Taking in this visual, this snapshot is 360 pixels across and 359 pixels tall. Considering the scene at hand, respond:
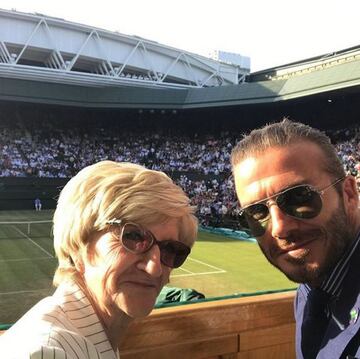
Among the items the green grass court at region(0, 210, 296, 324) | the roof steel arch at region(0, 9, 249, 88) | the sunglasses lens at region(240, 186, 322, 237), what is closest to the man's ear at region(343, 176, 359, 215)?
the sunglasses lens at region(240, 186, 322, 237)

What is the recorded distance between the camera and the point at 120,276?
1709mm

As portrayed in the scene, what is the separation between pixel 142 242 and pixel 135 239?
3 centimetres

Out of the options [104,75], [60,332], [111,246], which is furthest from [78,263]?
[104,75]

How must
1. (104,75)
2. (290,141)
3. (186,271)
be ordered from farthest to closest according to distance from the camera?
(104,75) < (186,271) < (290,141)

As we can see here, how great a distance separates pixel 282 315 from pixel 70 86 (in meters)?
34.7

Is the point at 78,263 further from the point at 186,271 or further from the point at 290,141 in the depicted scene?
the point at 186,271

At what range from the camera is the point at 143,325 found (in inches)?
86.8

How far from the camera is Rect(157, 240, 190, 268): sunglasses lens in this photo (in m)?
1.80

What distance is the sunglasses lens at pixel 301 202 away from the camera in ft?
6.02

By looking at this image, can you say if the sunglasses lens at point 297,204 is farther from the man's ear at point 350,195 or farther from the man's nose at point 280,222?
the man's ear at point 350,195

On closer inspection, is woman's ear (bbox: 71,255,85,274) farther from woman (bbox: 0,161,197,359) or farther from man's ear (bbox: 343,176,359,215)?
man's ear (bbox: 343,176,359,215)

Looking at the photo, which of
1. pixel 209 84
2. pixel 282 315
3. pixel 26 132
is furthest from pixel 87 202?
pixel 209 84

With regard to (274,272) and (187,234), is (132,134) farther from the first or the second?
(187,234)

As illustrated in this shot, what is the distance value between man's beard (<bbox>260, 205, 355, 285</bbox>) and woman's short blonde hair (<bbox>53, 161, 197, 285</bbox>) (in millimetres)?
504
